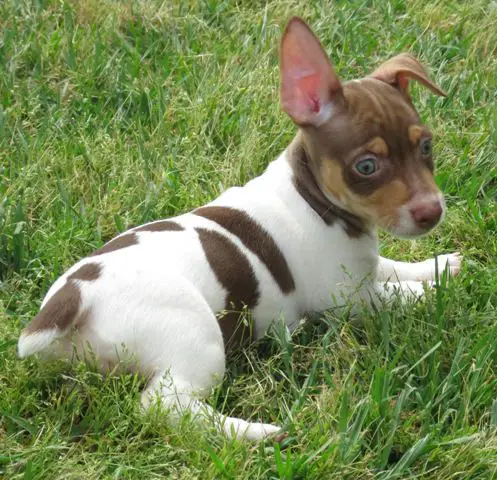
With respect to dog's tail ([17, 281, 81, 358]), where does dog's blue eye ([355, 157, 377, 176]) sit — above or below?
above

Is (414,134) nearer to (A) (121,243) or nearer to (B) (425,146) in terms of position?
(B) (425,146)

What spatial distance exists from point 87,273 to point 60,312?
0.69ft

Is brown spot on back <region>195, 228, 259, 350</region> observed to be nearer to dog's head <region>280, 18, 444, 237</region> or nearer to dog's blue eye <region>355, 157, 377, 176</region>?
dog's head <region>280, 18, 444, 237</region>

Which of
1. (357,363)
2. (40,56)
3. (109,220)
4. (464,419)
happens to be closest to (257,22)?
(40,56)

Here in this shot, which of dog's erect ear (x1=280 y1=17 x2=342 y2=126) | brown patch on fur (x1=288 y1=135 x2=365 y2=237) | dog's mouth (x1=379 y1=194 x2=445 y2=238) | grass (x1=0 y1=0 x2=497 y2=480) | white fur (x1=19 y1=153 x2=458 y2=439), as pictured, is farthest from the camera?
brown patch on fur (x1=288 y1=135 x2=365 y2=237)

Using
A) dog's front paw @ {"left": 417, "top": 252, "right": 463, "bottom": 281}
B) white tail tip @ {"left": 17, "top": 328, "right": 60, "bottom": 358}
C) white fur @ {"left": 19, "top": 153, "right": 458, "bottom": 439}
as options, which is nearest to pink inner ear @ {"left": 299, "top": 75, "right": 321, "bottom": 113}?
white fur @ {"left": 19, "top": 153, "right": 458, "bottom": 439}

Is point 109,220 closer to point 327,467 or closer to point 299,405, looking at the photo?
point 299,405

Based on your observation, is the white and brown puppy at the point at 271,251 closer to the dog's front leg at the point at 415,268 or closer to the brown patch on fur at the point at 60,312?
the brown patch on fur at the point at 60,312

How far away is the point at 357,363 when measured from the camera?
177 inches

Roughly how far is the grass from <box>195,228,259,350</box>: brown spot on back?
18 cm

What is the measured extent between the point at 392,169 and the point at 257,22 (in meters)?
3.22

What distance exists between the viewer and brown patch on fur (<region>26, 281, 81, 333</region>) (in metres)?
4.19

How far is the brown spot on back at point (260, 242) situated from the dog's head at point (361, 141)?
34 cm

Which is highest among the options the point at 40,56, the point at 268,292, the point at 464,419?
the point at 40,56
